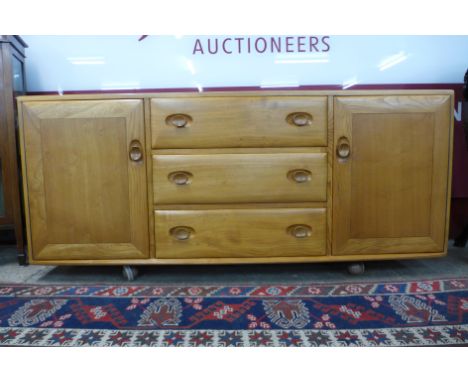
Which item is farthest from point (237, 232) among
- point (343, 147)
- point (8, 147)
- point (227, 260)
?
point (8, 147)

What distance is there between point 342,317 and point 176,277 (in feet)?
2.02

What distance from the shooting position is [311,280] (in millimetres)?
1137

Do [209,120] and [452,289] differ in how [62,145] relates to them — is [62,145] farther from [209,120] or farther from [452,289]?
[452,289]

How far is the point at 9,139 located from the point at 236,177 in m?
0.94

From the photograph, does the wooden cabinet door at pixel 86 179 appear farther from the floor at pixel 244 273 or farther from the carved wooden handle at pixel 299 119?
the carved wooden handle at pixel 299 119

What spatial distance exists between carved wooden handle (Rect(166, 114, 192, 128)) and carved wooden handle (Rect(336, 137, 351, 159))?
0.53m

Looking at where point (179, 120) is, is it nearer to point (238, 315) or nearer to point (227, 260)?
point (227, 260)

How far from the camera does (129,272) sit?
3.75 feet

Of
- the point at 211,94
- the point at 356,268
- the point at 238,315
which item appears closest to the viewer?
the point at 238,315

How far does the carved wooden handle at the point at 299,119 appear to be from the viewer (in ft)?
3.50

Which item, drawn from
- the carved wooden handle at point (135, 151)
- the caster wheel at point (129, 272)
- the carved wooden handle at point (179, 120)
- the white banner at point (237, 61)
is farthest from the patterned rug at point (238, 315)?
the white banner at point (237, 61)

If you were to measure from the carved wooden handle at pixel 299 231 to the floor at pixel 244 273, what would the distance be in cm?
18

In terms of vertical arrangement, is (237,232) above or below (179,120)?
below
